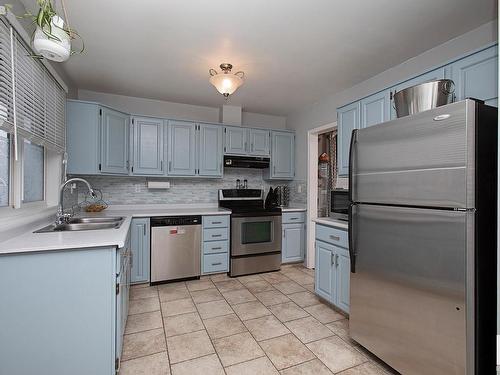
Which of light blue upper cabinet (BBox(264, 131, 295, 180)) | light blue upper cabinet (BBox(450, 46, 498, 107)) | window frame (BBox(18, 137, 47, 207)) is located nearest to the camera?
light blue upper cabinet (BBox(450, 46, 498, 107))

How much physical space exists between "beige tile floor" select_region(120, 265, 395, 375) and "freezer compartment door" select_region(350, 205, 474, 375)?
0.28 metres

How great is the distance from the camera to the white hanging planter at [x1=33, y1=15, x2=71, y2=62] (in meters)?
1.25

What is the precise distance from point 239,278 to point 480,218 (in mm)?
2786

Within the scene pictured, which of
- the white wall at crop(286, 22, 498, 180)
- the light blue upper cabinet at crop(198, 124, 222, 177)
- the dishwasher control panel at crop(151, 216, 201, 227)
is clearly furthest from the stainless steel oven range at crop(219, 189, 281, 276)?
the white wall at crop(286, 22, 498, 180)

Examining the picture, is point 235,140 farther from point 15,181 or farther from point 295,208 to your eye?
point 15,181

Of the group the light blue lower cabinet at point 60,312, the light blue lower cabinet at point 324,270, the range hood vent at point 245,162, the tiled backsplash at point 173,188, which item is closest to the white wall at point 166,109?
the range hood vent at point 245,162

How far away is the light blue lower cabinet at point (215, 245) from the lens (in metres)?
3.51

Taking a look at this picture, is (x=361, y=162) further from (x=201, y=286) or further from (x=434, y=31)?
(x=201, y=286)

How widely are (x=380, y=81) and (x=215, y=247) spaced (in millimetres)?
2819

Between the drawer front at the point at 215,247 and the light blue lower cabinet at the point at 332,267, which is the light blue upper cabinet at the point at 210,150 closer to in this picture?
the drawer front at the point at 215,247

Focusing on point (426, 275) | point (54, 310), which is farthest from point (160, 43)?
point (426, 275)

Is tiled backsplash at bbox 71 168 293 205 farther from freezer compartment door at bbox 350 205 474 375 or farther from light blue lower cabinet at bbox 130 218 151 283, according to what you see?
freezer compartment door at bbox 350 205 474 375

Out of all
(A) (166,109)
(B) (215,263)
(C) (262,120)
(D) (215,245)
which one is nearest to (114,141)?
(A) (166,109)

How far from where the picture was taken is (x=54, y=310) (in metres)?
1.46
